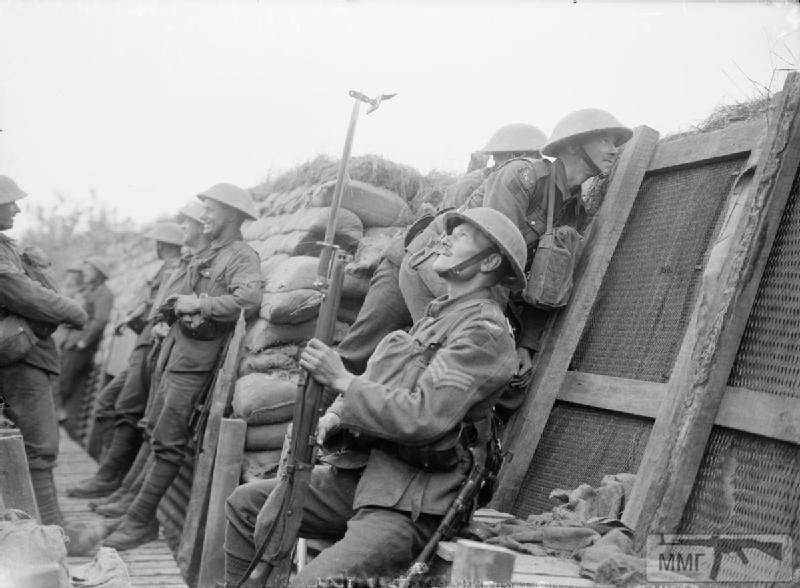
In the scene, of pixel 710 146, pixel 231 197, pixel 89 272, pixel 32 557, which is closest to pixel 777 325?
pixel 710 146

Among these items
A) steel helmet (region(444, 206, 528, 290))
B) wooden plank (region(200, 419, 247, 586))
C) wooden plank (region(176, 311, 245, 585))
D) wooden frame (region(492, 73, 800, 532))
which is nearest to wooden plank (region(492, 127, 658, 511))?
wooden frame (region(492, 73, 800, 532))

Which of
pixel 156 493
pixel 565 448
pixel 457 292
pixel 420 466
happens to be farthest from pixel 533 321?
pixel 156 493

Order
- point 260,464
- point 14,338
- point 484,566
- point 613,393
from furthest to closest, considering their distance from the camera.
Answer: point 14,338 < point 260,464 < point 613,393 < point 484,566

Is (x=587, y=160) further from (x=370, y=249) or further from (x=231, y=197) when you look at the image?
(x=231, y=197)

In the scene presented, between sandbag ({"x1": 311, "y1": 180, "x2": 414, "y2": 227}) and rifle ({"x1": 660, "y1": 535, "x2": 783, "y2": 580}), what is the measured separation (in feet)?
12.9

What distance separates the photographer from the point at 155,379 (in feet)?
23.6

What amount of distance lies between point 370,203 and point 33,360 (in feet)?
8.74

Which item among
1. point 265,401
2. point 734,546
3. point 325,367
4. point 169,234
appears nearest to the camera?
point 734,546

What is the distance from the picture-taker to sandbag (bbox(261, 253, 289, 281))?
6.77m

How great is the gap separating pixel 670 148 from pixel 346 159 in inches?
70.6

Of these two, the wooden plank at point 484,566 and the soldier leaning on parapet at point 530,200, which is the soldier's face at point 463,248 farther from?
the wooden plank at point 484,566

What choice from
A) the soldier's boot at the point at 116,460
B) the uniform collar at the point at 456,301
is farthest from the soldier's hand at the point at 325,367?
the soldier's boot at the point at 116,460

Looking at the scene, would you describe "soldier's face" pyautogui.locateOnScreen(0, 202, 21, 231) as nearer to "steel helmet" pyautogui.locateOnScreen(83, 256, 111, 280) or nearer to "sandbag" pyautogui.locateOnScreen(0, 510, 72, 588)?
"sandbag" pyautogui.locateOnScreen(0, 510, 72, 588)

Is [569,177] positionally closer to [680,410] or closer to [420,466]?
[680,410]
